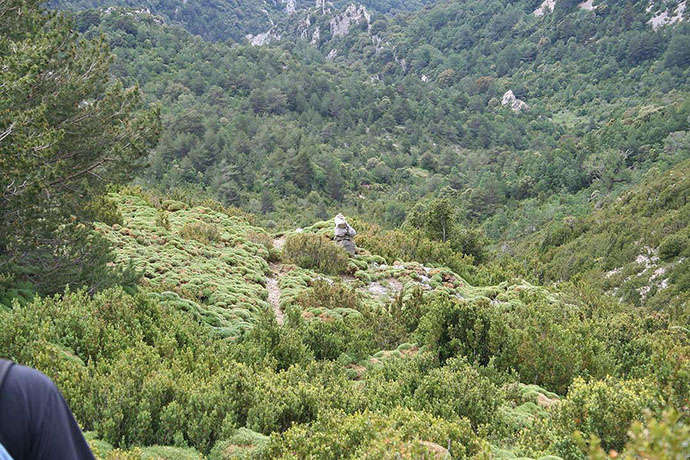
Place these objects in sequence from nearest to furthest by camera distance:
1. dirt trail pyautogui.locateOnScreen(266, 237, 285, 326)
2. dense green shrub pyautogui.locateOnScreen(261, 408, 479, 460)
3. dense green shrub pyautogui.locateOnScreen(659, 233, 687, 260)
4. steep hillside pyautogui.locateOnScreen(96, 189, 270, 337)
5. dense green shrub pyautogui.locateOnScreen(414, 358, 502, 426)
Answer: dense green shrub pyautogui.locateOnScreen(261, 408, 479, 460), dense green shrub pyautogui.locateOnScreen(414, 358, 502, 426), steep hillside pyautogui.locateOnScreen(96, 189, 270, 337), dirt trail pyautogui.locateOnScreen(266, 237, 285, 326), dense green shrub pyautogui.locateOnScreen(659, 233, 687, 260)

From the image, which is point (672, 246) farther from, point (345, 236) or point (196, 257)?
point (196, 257)

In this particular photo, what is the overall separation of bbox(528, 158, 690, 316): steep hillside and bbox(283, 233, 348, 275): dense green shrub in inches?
422

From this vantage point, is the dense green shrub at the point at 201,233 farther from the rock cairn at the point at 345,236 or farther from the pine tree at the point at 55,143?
the pine tree at the point at 55,143

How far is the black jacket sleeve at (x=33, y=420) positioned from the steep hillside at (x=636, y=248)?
58.9 ft

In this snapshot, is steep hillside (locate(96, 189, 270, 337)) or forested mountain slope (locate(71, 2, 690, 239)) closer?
steep hillside (locate(96, 189, 270, 337))

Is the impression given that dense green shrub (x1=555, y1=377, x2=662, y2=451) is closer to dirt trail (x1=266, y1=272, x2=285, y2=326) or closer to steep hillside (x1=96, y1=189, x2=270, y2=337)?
steep hillside (x1=96, y1=189, x2=270, y2=337)

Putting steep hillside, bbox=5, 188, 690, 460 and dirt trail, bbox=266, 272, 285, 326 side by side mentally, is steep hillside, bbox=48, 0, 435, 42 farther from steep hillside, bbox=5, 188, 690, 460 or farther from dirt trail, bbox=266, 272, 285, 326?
steep hillside, bbox=5, 188, 690, 460

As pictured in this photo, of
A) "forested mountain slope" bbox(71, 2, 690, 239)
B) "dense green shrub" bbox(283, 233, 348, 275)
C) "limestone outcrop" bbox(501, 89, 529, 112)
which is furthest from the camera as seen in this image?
"limestone outcrop" bbox(501, 89, 529, 112)

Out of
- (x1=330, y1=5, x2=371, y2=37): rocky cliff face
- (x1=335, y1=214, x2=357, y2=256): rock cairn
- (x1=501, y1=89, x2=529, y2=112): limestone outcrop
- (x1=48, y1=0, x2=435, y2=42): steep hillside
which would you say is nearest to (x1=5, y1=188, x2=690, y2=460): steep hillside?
(x1=335, y1=214, x2=357, y2=256): rock cairn

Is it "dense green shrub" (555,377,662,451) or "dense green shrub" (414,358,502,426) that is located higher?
"dense green shrub" (555,377,662,451)

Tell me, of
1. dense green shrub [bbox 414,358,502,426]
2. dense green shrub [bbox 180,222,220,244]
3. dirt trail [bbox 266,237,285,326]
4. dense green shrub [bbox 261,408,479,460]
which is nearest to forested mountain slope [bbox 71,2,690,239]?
dense green shrub [bbox 180,222,220,244]

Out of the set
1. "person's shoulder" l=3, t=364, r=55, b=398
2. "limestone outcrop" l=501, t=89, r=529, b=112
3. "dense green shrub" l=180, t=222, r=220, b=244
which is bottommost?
"person's shoulder" l=3, t=364, r=55, b=398

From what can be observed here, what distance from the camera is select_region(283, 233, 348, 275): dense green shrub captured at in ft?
52.4

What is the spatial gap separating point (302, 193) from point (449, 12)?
109135 mm
